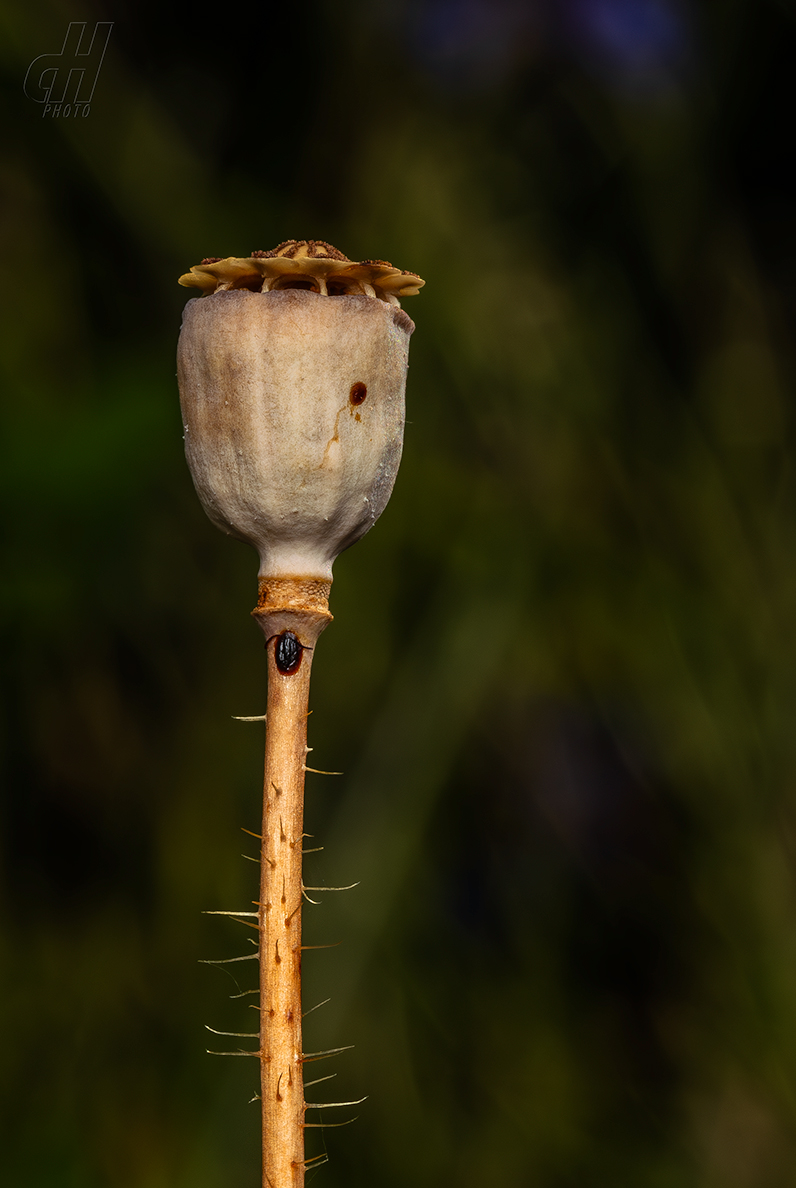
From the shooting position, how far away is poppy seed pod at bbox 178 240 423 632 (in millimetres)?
234

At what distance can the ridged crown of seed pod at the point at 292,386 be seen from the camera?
234mm

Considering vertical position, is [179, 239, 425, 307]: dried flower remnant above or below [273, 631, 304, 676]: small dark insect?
above

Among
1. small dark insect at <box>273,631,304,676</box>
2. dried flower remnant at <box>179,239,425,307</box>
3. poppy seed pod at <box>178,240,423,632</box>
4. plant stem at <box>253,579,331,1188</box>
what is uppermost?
dried flower remnant at <box>179,239,425,307</box>

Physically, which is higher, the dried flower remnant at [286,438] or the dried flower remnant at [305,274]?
the dried flower remnant at [305,274]

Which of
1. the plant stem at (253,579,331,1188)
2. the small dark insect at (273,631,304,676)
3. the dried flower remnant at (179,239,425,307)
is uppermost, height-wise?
the dried flower remnant at (179,239,425,307)

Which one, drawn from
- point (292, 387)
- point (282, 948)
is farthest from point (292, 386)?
point (282, 948)

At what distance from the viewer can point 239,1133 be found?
2.35 ft

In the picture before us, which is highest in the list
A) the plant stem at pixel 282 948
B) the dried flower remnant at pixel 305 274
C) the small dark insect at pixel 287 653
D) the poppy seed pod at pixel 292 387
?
the dried flower remnant at pixel 305 274

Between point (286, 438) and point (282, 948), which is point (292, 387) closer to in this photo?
point (286, 438)

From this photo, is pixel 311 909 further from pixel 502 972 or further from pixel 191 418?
pixel 191 418

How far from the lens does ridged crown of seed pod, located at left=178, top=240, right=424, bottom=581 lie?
0.23 metres

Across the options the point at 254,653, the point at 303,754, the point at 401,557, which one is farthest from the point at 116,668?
the point at 303,754

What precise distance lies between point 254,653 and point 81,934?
0.23m

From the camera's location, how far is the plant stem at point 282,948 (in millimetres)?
239
